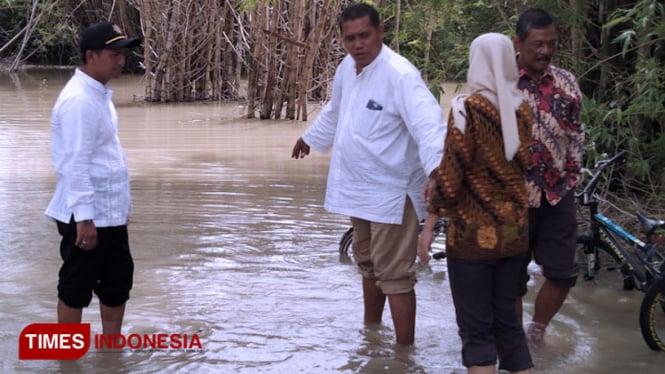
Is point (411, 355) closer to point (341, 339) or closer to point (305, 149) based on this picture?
point (341, 339)

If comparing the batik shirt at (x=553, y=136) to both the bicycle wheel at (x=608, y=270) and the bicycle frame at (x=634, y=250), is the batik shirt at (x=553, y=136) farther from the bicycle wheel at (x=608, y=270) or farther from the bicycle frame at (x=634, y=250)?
the bicycle wheel at (x=608, y=270)

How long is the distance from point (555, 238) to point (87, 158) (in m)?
2.23

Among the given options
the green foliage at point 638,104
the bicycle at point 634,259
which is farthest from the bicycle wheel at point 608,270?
the green foliage at point 638,104

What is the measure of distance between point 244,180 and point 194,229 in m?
2.38

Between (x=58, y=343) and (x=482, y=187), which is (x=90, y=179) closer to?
(x=58, y=343)

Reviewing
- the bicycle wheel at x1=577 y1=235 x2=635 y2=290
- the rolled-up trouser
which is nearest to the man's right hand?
the rolled-up trouser

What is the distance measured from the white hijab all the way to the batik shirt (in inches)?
35.6

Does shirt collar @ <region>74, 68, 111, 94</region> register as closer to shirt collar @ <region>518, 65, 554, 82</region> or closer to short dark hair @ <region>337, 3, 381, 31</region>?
short dark hair @ <region>337, 3, 381, 31</region>

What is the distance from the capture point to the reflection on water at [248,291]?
4.72 meters

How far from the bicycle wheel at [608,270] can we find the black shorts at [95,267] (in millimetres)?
2730

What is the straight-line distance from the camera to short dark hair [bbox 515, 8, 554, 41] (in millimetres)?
4383

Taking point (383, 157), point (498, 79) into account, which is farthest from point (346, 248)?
point (498, 79)

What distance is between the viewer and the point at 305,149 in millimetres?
5289

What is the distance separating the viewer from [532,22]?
4395 mm
